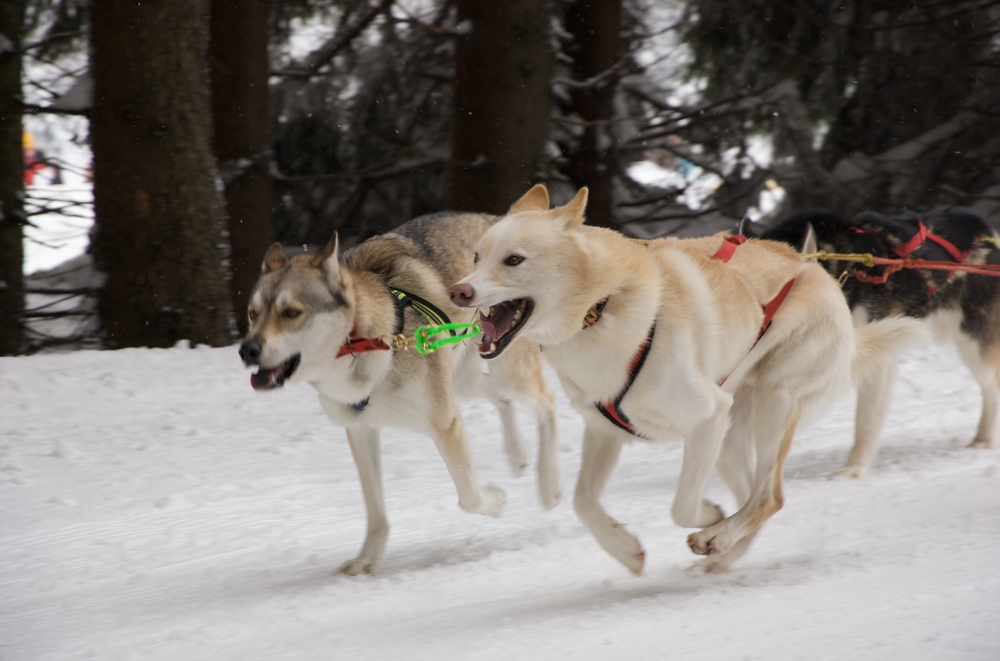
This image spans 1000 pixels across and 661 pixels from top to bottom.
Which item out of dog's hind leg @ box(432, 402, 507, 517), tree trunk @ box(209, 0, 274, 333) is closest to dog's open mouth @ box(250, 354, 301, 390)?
dog's hind leg @ box(432, 402, 507, 517)

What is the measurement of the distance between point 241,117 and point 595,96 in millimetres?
4525

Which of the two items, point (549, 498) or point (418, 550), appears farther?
point (549, 498)

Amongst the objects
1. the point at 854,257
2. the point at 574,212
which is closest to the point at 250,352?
the point at 574,212

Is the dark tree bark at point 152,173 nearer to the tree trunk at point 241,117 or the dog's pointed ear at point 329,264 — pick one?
the tree trunk at point 241,117

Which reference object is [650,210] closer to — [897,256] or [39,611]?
[897,256]

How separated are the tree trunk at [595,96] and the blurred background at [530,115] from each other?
29 mm

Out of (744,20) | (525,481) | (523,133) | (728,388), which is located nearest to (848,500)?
(728,388)

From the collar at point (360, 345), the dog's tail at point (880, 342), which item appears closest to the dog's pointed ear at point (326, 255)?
the collar at point (360, 345)

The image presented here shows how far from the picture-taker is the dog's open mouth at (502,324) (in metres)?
3.13

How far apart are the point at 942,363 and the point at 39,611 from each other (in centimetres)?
752

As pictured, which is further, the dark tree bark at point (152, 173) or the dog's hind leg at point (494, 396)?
the dark tree bark at point (152, 173)

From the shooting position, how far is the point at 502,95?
376 inches

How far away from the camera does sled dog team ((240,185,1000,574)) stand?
3230mm

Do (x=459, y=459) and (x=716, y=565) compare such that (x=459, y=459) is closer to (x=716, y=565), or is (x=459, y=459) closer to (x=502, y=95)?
(x=716, y=565)
